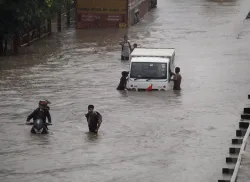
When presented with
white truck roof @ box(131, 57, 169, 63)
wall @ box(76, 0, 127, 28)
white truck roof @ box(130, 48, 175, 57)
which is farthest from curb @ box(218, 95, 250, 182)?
wall @ box(76, 0, 127, 28)

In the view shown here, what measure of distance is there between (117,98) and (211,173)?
11.1 m

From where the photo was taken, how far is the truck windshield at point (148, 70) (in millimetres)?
32844

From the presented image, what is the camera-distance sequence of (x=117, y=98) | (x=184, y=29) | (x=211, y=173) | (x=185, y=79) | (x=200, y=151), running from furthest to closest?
(x=184, y=29), (x=185, y=79), (x=117, y=98), (x=200, y=151), (x=211, y=173)

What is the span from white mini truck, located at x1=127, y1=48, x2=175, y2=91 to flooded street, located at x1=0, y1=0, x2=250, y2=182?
1.57 feet

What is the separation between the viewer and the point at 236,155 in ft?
68.9

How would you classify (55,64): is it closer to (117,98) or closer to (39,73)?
(39,73)

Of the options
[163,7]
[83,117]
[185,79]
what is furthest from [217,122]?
[163,7]

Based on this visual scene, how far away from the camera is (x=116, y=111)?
2900 centimetres

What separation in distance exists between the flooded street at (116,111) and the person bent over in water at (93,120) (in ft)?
1.15

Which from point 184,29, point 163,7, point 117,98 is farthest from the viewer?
point 163,7

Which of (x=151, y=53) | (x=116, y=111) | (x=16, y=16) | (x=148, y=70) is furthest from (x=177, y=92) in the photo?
(x=16, y=16)

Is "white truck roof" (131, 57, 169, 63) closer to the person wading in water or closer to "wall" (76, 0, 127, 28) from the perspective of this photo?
the person wading in water

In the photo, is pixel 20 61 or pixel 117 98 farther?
pixel 20 61

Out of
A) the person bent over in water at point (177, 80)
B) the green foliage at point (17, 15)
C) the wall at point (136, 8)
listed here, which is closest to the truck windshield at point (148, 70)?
the person bent over in water at point (177, 80)
